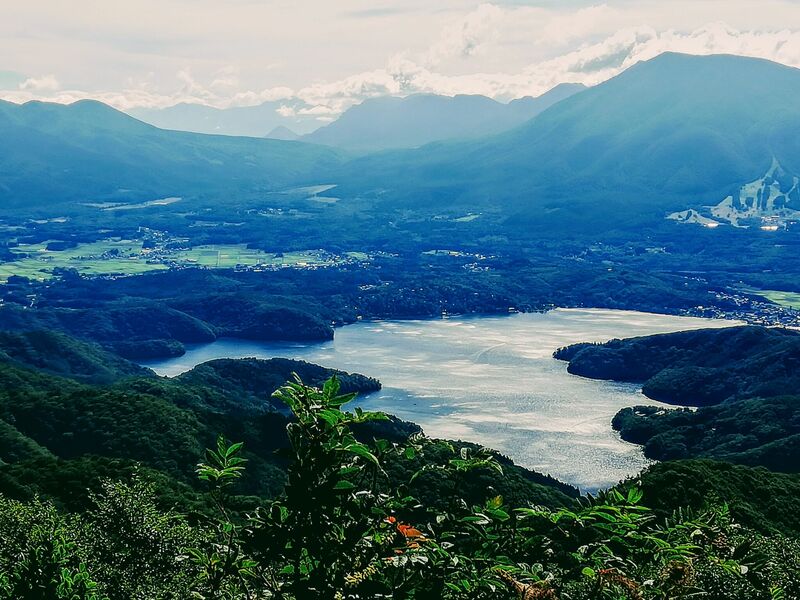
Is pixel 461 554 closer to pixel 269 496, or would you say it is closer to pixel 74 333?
pixel 269 496

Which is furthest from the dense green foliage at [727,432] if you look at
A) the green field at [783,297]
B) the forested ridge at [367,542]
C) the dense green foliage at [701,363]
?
the green field at [783,297]

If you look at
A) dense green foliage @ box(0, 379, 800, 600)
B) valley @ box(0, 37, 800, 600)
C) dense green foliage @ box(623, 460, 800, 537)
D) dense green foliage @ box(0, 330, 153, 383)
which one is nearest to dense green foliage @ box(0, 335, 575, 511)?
valley @ box(0, 37, 800, 600)

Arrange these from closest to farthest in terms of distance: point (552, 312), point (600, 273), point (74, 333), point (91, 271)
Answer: point (74, 333)
point (552, 312)
point (600, 273)
point (91, 271)

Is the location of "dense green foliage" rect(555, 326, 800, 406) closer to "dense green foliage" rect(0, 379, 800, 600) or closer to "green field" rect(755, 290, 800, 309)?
"green field" rect(755, 290, 800, 309)

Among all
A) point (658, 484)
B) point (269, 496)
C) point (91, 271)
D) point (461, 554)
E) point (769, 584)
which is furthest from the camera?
point (91, 271)

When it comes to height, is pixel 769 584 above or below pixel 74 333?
above

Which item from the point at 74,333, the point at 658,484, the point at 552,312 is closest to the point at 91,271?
the point at 74,333

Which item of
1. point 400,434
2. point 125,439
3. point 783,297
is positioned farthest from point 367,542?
point 783,297

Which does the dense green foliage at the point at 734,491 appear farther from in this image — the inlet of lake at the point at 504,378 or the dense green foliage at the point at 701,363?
the dense green foliage at the point at 701,363

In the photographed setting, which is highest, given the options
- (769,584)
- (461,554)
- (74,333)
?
(461,554)
